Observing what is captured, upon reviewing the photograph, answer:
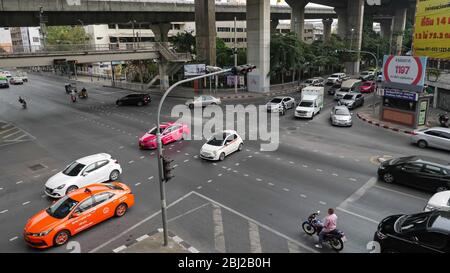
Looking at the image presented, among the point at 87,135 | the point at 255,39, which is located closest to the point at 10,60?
the point at 87,135

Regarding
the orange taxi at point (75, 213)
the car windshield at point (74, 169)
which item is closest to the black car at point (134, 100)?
the car windshield at point (74, 169)

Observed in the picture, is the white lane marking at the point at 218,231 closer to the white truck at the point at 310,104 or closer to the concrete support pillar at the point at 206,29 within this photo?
the white truck at the point at 310,104

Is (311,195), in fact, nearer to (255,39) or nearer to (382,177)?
(382,177)

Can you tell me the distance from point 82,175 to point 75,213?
433 centimetres

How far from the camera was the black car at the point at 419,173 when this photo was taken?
15930 millimetres

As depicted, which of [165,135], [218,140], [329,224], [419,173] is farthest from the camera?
[165,135]

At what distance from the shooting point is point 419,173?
16.4m

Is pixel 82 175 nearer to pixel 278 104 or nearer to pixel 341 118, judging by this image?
pixel 341 118

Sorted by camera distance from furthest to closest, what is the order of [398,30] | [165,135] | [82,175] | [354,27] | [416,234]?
[398,30]
[354,27]
[165,135]
[82,175]
[416,234]

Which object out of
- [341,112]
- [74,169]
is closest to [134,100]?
[341,112]

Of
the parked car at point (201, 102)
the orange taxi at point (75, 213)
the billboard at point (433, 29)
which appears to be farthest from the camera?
the parked car at point (201, 102)

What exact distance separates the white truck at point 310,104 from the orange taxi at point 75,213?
2068cm

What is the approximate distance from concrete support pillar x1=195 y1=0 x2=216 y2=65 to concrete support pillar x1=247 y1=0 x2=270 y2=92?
5.93m
